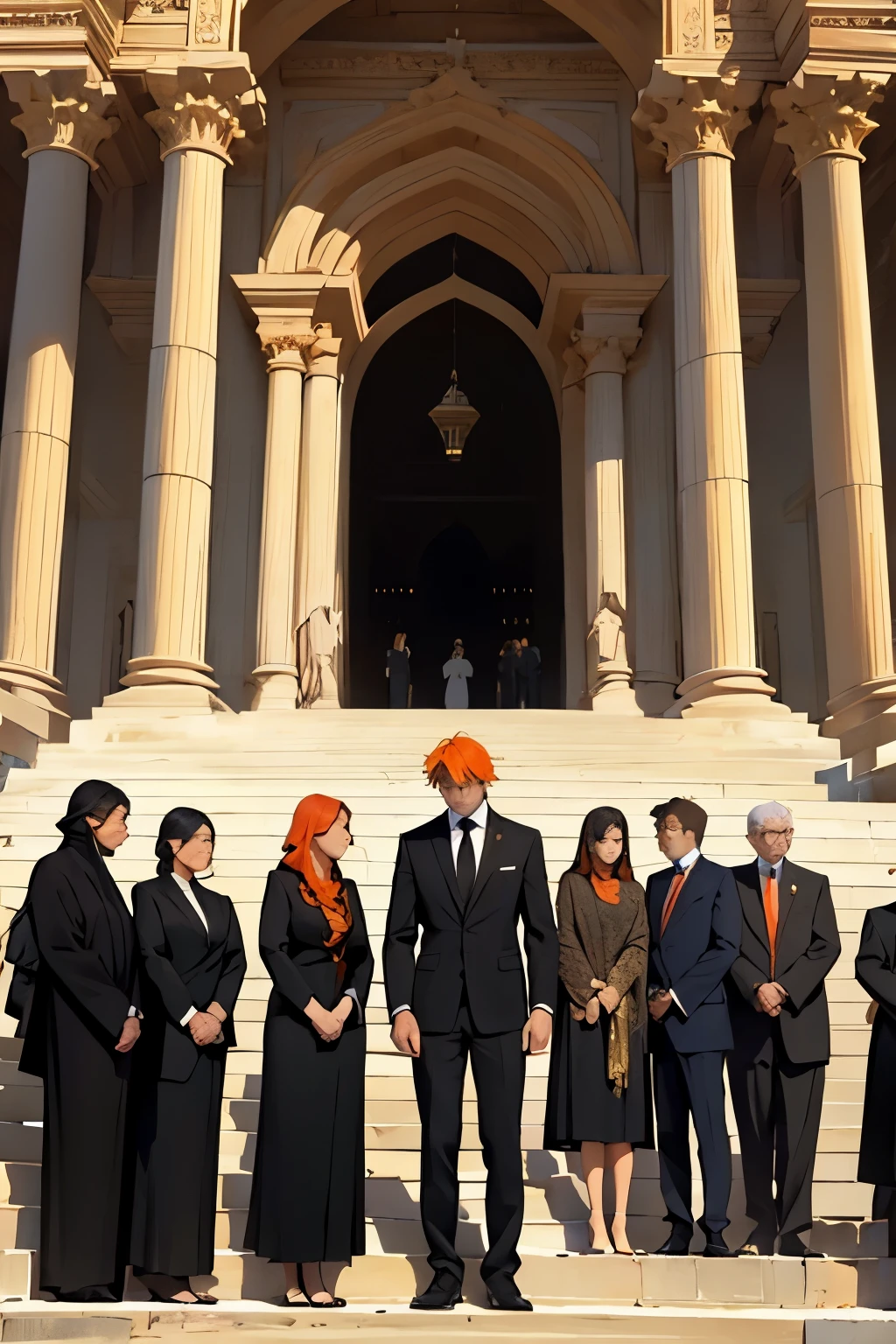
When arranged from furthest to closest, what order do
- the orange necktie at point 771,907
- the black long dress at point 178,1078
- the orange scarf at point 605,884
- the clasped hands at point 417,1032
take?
the orange necktie at point 771,907 → the orange scarf at point 605,884 → the clasped hands at point 417,1032 → the black long dress at point 178,1078

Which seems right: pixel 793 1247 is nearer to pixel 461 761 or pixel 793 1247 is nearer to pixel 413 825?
pixel 461 761

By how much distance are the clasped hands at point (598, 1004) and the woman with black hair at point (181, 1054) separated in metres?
1.41

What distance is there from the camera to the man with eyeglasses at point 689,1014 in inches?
255

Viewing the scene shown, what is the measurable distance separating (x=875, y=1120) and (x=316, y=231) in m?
16.4

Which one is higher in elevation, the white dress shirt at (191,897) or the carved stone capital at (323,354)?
the carved stone capital at (323,354)

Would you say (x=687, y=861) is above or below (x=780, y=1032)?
above

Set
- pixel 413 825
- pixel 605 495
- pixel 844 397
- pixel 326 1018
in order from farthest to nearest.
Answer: pixel 605 495 < pixel 844 397 < pixel 413 825 < pixel 326 1018

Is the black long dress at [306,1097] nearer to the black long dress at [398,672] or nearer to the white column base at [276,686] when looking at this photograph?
the white column base at [276,686]

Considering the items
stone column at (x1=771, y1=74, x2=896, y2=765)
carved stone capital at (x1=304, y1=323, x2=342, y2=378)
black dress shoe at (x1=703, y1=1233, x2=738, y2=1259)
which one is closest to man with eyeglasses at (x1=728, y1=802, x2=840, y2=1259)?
black dress shoe at (x1=703, y1=1233, x2=738, y2=1259)

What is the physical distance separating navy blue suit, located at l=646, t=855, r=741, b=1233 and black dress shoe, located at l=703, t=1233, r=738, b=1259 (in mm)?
34

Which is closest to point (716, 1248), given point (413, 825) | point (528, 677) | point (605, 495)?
point (413, 825)

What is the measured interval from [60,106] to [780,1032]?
539 inches

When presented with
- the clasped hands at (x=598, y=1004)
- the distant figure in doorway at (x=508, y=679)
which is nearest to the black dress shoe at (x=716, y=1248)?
the clasped hands at (x=598, y=1004)

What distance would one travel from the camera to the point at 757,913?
23.2 feet
